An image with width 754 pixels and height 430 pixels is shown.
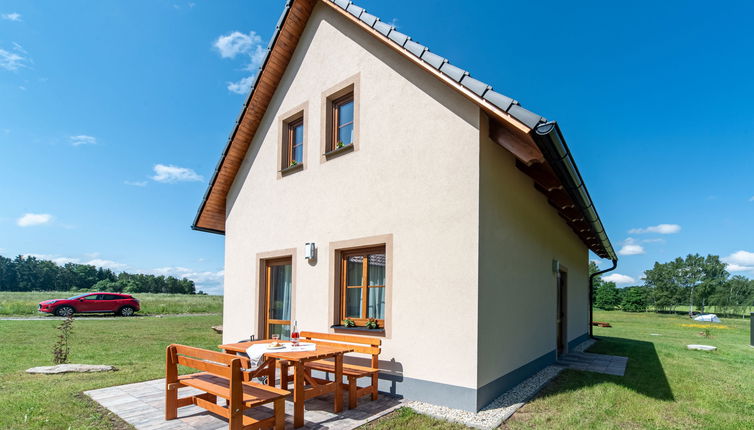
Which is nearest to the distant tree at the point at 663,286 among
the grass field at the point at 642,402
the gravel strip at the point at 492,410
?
the grass field at the point at 642,402

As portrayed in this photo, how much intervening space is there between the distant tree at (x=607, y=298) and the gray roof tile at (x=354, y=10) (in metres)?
53.3

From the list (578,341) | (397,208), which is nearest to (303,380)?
(397,208)

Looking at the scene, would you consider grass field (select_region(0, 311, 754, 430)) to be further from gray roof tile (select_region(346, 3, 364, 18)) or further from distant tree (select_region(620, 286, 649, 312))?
distant tree (select_region(620, 286, 649, 312))

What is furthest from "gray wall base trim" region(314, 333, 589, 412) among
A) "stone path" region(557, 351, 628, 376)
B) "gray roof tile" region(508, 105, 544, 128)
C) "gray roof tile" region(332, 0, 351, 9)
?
"gray roof tile" region(332, 0, 351, 9)

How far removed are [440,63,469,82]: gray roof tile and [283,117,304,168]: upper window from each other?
375 centimetres

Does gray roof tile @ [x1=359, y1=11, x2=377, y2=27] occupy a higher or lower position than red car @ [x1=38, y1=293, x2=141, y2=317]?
higher

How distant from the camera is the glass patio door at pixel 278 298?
26.1ft

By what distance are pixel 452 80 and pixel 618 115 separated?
9.86 meters

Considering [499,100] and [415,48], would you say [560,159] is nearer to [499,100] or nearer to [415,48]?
[499,100]

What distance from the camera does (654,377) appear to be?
7.40 m

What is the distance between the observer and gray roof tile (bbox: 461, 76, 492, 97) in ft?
16.5

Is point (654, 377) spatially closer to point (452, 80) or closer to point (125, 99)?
point (452, 80)

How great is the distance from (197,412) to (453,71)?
18.2 feet

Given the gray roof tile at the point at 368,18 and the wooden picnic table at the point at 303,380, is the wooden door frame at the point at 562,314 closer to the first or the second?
the wooden picnic table at the point at 303,380
